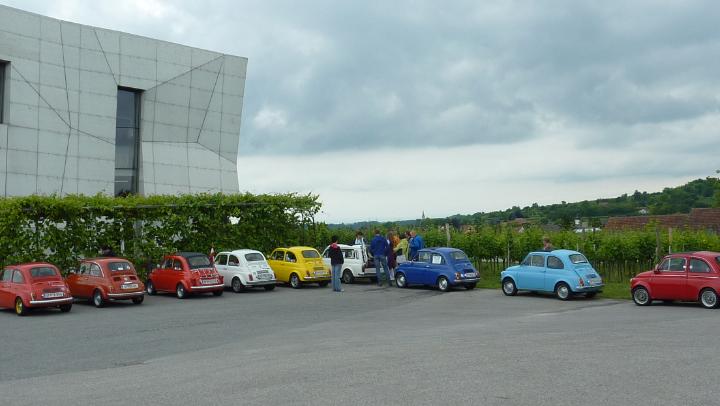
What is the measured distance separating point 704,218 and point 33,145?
176 feet

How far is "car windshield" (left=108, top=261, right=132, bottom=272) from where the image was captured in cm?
2228

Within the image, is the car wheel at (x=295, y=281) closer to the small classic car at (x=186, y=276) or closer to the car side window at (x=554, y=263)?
the small classic car at (x=186, y=276)

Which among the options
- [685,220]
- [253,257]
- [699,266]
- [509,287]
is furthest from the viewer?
[685,220]

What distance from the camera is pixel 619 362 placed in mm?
10109

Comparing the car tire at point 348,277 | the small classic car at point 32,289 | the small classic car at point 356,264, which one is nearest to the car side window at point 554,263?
the small classic car at point 356,264

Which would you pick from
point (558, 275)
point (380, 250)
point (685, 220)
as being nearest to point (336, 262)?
point (380, 250)

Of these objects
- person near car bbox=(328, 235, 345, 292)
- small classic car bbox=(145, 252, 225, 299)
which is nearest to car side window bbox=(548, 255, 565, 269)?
person near car bbox=(328, 235, 345, 292)

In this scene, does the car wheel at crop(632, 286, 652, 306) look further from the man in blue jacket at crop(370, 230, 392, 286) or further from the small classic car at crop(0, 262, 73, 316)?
the small classic car at crop(0, 262, 73, 316)

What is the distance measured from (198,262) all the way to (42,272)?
559cm

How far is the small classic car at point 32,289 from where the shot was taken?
19.6 metres

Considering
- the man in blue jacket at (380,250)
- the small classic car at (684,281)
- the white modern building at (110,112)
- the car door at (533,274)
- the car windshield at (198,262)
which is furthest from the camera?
the white modern building at (110,112)

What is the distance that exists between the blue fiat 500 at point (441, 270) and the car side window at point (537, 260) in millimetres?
2731

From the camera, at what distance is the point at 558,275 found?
22.0 metres

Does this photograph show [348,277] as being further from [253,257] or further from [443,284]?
[443,284]
